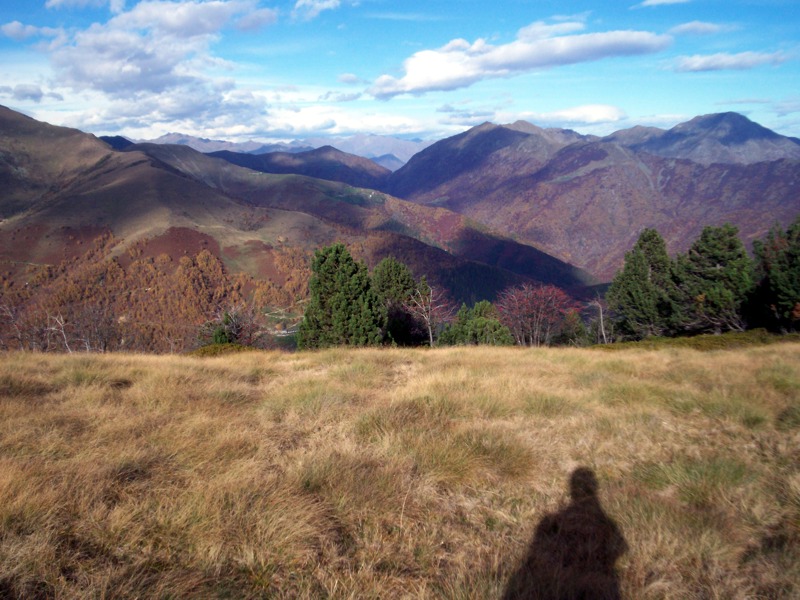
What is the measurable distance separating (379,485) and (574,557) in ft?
5.49

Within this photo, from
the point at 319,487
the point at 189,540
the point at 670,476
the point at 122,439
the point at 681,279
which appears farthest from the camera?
the point at 681,279

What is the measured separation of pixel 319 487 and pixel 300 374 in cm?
552

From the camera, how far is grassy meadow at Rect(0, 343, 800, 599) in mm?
2955

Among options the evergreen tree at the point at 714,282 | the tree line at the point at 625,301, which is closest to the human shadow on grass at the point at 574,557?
the tree line at the point at 625,301

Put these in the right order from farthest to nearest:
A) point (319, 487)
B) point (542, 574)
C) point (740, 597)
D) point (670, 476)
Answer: point (670, 476), point (319, 487), point (542, 574), point (740, 597)

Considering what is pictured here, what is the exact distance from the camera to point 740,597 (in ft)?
9.20

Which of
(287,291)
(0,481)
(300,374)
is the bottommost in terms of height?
(287,291)

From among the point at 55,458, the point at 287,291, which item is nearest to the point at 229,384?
the point at 55,458

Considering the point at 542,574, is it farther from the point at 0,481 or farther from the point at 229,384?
the point at 229,384

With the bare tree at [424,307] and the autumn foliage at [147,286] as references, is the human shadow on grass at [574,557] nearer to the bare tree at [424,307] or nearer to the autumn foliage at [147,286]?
the bare tree at [424,307]

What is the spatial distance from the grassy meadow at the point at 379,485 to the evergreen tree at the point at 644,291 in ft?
116

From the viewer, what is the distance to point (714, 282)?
3244 cm

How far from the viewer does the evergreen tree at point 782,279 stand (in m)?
23.9

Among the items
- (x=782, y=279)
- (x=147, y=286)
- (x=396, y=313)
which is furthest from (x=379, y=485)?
(x=147, y=286)
